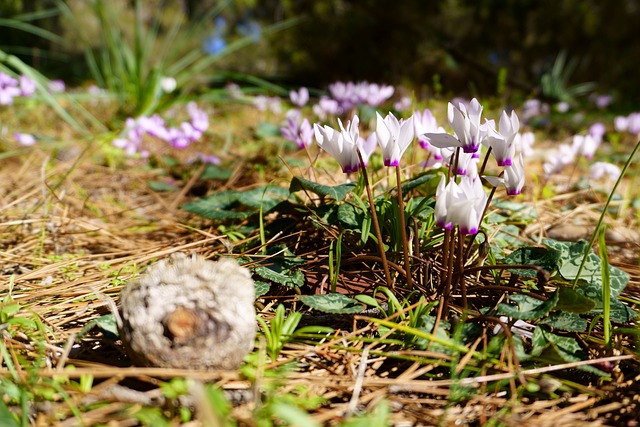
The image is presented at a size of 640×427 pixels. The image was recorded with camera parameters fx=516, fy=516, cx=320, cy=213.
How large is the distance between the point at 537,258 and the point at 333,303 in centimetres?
57

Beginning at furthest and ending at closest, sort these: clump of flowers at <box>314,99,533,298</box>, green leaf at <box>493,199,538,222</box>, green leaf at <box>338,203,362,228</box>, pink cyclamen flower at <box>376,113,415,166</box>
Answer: green leaf at <box>493,199,538,222</box> < green leaf at <box>338,203,362,228</box> < pink cyclamen flower at <box>376,113,415,166</box> < clump of flowers at <box>314,99,533,298</box>

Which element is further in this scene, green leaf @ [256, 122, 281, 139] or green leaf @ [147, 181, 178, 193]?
green leaf @ [256, 122, 281, 139]

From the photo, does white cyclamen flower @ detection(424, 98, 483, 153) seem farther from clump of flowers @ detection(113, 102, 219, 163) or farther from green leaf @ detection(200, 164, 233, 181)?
clump of flowers @ detection(113, 102, 219, 163)

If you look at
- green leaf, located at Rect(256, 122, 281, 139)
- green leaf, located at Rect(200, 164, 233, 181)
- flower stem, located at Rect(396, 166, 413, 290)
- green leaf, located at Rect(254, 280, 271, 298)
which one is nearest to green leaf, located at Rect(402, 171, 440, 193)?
flower stem, located at Rect(396, 166, 413, 290)

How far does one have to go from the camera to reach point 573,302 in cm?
120

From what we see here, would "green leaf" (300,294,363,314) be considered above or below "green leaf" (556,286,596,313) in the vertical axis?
below

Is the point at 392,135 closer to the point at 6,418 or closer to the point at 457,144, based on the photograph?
the point at 457,144

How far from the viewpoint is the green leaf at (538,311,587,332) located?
3.97 feet

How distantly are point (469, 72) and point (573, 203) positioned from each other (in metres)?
5.31

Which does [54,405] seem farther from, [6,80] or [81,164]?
[6,80]

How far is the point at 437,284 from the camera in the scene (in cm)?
145

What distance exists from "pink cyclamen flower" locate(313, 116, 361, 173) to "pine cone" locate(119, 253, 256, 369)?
1.30ft

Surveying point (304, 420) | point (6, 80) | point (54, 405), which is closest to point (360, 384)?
point (304, 420)

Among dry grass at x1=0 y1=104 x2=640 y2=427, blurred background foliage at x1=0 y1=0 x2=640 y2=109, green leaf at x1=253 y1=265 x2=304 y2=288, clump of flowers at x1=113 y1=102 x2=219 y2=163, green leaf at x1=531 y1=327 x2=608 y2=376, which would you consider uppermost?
blurred background foliage at x1=0 y1=0 x2=640 y2=109
